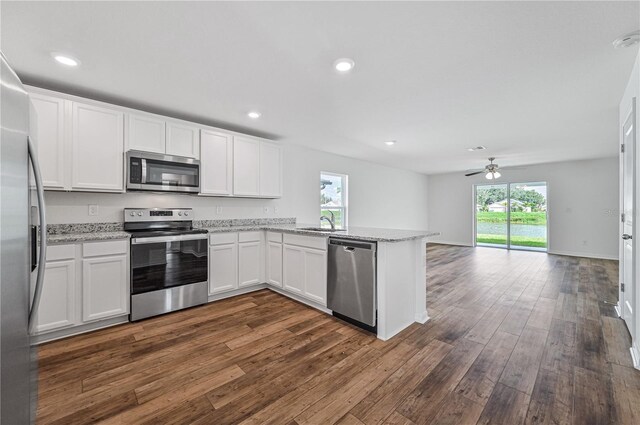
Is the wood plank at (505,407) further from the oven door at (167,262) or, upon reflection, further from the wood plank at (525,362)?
the oven door at (167,262)

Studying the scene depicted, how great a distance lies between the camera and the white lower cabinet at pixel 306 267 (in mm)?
3122

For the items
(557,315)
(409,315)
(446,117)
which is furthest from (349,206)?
(557,315)

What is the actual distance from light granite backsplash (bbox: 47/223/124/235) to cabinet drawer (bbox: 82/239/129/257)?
1.47 ft

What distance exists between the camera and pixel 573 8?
162cm

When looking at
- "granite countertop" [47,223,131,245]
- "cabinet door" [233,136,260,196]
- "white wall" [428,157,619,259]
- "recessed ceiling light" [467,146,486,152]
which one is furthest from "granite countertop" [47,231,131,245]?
"white wall" [428,157,619,259]

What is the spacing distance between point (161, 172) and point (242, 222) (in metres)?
1.43

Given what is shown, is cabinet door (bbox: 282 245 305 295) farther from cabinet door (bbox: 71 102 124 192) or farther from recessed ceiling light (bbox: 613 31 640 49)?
recessed ceiling light (bbox: 613 31 640 49)

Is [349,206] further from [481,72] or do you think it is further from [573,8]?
[573,8]

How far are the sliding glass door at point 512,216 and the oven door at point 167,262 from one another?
322 inches

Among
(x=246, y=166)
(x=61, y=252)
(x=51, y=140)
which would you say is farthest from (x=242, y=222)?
(x=51, y=140)

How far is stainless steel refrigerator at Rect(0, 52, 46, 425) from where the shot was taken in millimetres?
876

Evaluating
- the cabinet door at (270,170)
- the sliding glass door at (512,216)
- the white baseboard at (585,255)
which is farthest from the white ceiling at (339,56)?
the white baseboard at (585,255)

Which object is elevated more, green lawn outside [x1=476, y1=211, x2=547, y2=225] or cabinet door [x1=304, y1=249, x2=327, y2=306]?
green lawn outside [x1=476, y1=211, x2=547, y2=225]

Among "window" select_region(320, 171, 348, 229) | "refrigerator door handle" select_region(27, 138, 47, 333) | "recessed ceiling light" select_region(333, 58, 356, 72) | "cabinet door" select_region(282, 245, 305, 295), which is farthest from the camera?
"window" select_region(320, 171, 348, 229)
